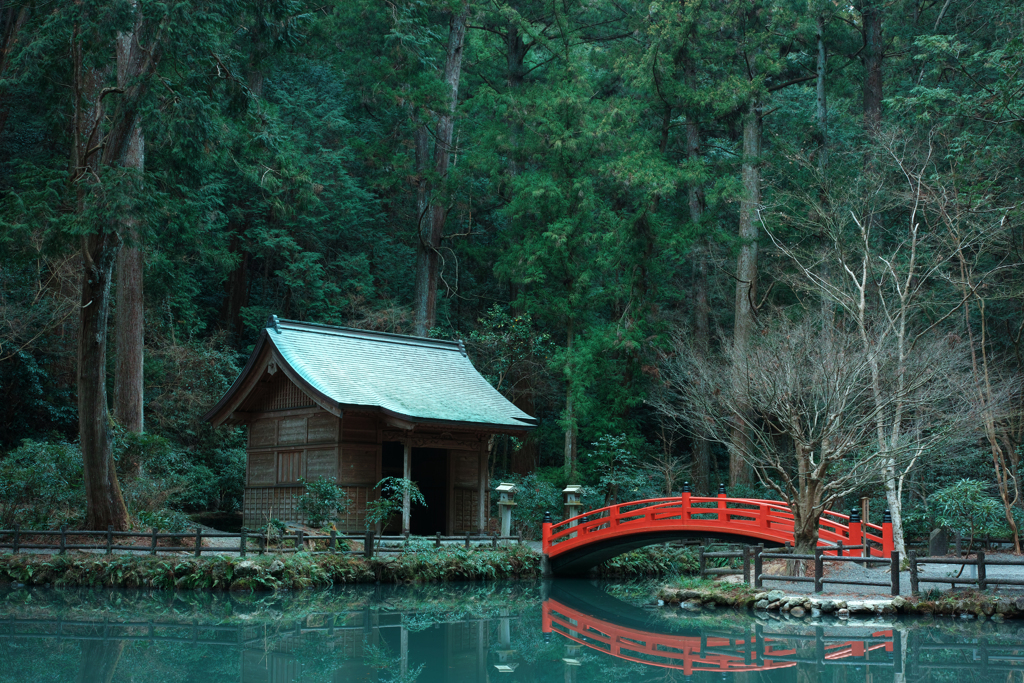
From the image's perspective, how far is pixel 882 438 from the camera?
16.8 m

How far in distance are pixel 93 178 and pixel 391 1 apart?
36.7 ft

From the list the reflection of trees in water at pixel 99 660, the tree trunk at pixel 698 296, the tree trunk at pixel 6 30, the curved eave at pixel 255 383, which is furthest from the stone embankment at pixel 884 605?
the tree trunk at pixel 6 30

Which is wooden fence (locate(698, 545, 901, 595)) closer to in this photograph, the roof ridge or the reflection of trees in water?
the reflection of trees in water

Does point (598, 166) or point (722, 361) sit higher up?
point (598, 166)

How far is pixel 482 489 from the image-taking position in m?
20.5

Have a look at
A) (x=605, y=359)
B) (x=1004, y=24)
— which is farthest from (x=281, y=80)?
(x=1004, y=24)

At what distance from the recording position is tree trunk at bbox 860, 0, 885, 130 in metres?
25.0

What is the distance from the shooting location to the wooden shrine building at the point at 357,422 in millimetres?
18984

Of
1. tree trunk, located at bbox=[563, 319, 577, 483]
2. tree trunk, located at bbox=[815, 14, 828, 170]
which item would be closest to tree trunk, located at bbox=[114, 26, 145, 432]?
tree trunk, located at bbox=[563, 319, 577, 483]

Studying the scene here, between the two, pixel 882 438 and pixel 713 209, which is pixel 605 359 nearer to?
pixel 713 209

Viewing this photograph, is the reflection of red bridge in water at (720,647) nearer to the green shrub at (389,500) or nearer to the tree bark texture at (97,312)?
the green shrub at (389,500)

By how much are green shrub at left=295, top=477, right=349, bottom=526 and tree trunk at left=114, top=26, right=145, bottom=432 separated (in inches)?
210

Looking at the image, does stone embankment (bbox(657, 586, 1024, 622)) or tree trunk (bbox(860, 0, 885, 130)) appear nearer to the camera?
stone embankment (bbox(657, 586, 1024, 622))

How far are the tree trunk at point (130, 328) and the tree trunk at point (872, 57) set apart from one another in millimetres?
18399
